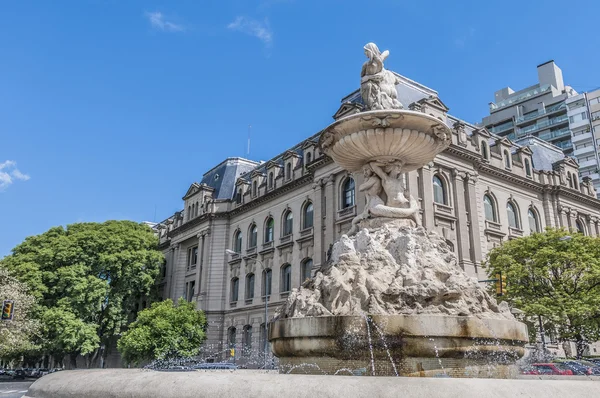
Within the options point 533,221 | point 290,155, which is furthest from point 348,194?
point 533,221

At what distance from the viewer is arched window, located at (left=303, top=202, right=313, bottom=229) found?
37.2 m

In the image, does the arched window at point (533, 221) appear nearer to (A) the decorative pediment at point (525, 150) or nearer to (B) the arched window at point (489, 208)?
(B) the arched window at point (489, 208)

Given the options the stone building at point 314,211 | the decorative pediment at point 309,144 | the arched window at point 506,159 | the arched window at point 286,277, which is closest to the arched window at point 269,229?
the stone building at point 314,211

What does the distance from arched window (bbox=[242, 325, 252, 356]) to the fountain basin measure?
105ft

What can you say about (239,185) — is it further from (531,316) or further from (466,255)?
(531,316)

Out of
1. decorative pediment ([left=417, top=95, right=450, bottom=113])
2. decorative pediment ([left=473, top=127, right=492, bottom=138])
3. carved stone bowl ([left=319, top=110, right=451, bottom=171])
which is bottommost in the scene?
carved stone bowl ([left=319, top=110, right=451, bottom=171])

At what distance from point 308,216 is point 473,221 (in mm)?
11267

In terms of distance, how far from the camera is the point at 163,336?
35.7m

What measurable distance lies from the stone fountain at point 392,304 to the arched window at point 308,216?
25211mm

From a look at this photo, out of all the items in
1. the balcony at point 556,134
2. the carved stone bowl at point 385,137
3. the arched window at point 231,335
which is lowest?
the arched window at point 231,335

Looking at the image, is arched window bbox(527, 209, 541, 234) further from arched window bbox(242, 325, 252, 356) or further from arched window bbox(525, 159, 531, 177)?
arched window bbox(242, 325, 252, 356)

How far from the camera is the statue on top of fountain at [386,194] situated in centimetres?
1166

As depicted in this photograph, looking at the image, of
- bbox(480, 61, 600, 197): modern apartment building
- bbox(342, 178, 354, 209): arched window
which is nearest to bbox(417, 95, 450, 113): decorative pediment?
bbox(342, 178, 354, 209): arched window

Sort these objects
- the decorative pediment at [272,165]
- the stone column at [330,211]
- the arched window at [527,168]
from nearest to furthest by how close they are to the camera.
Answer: the stone column at [330,211] → the arched window at [527,168] → the decorative pediment at [272,165]
